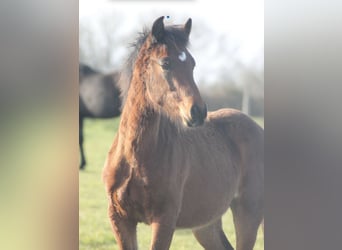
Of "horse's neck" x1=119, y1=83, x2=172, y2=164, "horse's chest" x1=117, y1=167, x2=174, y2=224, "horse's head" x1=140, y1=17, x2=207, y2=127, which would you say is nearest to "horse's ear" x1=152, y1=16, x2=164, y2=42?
"horse's head" x1=140, y1=17, x2=207, y2=127

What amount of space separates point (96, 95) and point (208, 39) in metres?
0.61

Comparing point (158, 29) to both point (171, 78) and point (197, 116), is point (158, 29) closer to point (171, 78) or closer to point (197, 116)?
point (171, 78)

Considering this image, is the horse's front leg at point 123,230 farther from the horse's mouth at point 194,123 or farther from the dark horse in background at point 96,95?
the horse's mouth at point 194,123

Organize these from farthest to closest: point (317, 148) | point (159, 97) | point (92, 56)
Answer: point (317, 148) → point (92, 56) → point (159, 97)

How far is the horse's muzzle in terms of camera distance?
2.02 meters

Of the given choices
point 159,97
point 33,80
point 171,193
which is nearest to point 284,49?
point 159,97

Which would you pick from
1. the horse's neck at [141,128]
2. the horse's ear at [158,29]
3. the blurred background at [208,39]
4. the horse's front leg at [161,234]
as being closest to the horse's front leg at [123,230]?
the horse's front leg at [161,234]

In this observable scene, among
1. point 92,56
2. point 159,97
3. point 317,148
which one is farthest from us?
point 317,148

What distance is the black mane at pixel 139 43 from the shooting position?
6.82 ft

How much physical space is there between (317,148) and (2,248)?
1649 mm

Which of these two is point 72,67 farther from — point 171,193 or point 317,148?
point 317,148

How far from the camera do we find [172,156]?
216 centimetres

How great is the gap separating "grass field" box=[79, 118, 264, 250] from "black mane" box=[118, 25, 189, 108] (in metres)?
0.17

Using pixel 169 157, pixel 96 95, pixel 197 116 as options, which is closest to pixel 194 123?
pixel 197 116
